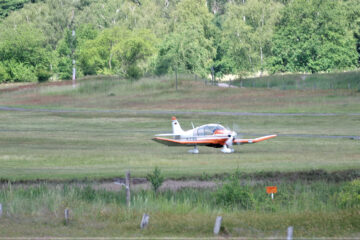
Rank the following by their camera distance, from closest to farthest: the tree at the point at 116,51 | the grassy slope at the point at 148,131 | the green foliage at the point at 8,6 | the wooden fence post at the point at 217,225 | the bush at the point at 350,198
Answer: the wooden fence post at the point at 217,225, the bush at the point at 350,198, the grassy slope at the point at 148,131, the tree at the point at 116,51, the green foliage at the point at 8,6

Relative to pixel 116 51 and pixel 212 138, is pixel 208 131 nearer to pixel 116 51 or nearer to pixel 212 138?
pixel 212 138

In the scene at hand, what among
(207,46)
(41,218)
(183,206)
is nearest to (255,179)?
(183,206)

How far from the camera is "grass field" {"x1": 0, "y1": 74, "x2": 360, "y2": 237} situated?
64.7 ft

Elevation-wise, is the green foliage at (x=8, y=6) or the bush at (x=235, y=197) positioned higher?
the green foliage at (x=8, y=6)

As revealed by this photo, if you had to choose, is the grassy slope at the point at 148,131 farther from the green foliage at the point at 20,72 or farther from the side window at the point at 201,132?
the green foliage at the point at 20,72

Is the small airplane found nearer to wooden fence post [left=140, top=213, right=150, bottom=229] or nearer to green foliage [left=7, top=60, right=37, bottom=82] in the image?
wooden fence post [left=140, top=213, right=150, bottom=229]

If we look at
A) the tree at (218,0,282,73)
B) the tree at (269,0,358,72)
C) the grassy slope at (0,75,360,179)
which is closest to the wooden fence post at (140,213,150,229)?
the grassy slope at (0,75,360,179)

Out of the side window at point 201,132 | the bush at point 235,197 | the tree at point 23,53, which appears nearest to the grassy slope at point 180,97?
the tree at point 23,53

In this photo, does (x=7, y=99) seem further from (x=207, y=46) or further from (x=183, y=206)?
(x=183, y=206)

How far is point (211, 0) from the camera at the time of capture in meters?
182

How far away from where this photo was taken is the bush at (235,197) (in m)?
23.3

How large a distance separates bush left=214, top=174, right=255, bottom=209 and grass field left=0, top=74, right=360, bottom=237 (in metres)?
0.52

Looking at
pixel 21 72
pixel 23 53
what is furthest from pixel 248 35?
pixel 21 72

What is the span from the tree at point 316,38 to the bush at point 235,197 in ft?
341
